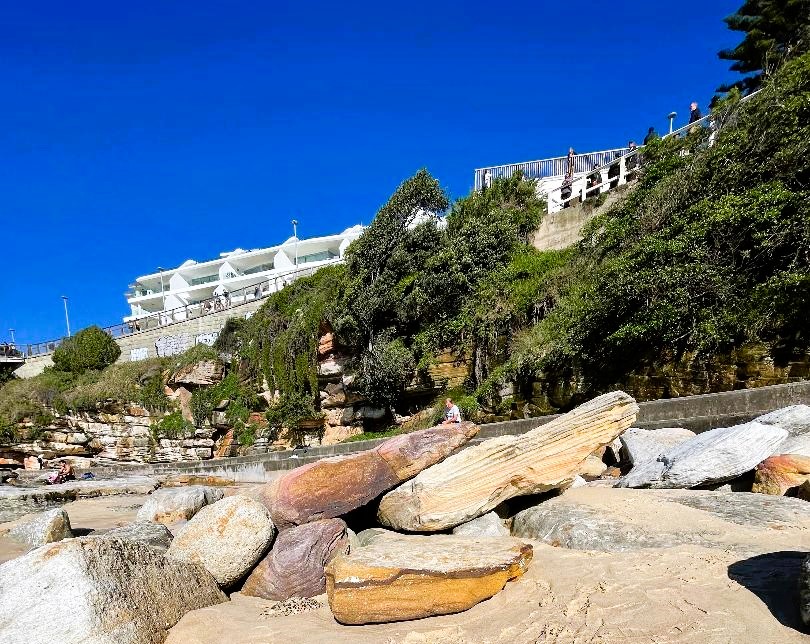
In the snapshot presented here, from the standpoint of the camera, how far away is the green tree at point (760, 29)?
17641 millimetres

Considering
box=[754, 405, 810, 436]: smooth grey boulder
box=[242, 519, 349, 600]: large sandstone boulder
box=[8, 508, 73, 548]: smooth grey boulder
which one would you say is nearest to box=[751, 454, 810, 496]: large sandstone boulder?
box=[754, 405, 810, 436]: smooth grey boulder

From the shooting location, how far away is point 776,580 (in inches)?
110

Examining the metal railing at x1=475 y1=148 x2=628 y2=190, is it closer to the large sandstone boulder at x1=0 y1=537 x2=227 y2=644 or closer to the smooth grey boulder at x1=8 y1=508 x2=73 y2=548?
the smooth grey boulder at x1=8 y1=508 x2=73 y2=548

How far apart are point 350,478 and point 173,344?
2901 cm

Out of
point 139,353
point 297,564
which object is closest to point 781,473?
point 297,564

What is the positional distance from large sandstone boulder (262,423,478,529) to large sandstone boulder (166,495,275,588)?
354 mm

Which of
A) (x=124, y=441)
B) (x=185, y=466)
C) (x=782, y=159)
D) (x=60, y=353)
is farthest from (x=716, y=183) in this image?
(x=60, y=353)

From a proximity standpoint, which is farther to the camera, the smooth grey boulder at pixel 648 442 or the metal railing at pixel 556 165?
the metal railing at pixel 556 165

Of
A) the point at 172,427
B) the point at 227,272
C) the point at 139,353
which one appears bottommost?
the point at 172,427

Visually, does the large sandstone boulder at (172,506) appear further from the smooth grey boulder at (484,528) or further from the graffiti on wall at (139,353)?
the graffiti on wall at (139,353)

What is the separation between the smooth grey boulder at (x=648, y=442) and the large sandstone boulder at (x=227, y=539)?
453 cm

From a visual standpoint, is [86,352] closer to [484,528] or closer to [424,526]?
[424,526]

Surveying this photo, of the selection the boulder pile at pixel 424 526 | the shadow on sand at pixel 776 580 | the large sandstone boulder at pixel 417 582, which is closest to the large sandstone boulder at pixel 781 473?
the boulder pile at pixel 424 526

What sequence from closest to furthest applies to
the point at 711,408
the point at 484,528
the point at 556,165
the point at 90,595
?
the point at 90,595 → the point at 484,528 → the point at 711,408 → the point at 556,165
